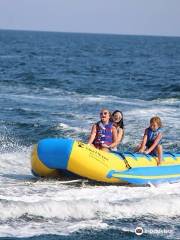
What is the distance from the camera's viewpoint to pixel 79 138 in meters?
14.8

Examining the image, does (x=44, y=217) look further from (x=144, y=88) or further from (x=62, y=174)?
(x=144, y=88)

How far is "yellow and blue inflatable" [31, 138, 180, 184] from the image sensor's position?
9148 millimetres

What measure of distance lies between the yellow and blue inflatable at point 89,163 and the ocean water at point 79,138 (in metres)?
0.16

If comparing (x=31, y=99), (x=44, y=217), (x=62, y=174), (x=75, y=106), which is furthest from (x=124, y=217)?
(x=31, y=99)

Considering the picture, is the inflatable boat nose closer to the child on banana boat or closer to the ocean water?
the ocean water

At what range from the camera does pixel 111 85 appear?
2809 cm

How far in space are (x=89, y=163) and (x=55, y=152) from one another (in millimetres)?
511

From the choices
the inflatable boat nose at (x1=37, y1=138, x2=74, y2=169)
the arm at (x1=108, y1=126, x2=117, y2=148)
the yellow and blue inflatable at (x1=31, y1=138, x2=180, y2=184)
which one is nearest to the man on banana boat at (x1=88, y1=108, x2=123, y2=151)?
the arm at (x1=108, y1=126, x2=117, y2=148)

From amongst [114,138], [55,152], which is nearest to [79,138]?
[114,138]

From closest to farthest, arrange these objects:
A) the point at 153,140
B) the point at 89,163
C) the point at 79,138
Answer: the point at 89,163
the point at 153,140
the point at 79,138

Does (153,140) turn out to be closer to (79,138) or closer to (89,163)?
(89,163)

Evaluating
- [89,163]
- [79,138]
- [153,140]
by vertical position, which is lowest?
[89,163]

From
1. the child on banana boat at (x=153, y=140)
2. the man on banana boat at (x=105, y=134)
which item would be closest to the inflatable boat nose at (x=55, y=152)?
the man on banana boat at (x=105, y=134)

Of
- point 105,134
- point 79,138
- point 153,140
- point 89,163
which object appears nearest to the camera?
point 89,163
